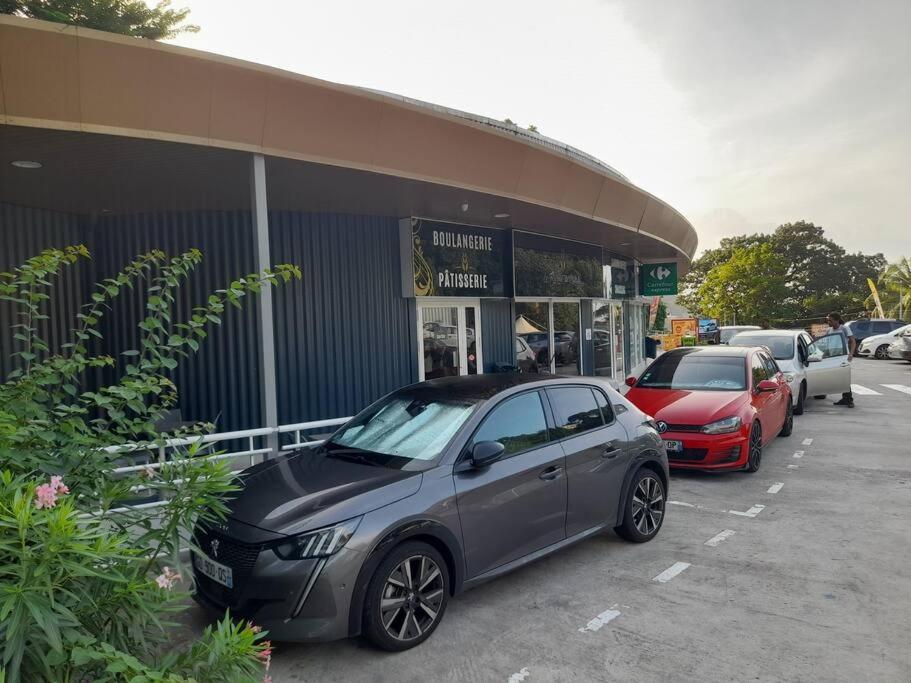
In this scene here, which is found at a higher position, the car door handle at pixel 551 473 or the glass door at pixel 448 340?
the glass door at pixel 448 340

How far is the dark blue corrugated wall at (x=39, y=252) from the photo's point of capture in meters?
7.70

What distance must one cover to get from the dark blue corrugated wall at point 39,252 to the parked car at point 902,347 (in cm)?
2613

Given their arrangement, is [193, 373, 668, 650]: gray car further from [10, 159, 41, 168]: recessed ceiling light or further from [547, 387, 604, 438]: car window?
[10, 159, 41, 168]: recessed ceiling light

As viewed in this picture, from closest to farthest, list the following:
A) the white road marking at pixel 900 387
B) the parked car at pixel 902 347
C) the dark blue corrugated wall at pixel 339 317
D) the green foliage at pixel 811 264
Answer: the dark blue corrugated wall at pixel 339 317, the white road marking at pixel 900 387, the parked car at pixel 902 347, the green foliage at pixel 811 264

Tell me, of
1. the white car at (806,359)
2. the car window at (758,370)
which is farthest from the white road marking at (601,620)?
the white car at (806,359)

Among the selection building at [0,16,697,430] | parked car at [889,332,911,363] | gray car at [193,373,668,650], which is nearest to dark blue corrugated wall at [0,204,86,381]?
building at [0,16,697,430]

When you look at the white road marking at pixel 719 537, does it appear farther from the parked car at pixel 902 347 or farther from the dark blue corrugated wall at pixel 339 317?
the parked car at pixel 902 347

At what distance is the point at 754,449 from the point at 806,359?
578 cm

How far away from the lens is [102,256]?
891 cm

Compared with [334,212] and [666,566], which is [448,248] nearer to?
[334,212]

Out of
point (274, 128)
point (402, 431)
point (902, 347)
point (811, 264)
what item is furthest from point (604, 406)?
point (811, 264)

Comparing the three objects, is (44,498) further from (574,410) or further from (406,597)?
(574,410)

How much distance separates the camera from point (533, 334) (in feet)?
43.0

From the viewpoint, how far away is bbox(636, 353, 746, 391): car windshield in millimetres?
8367
